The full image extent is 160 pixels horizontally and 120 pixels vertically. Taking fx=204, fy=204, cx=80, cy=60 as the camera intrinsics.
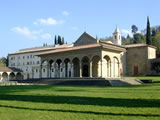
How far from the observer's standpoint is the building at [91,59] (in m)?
35.3

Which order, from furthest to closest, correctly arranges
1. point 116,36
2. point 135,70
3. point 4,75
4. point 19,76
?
point 19,76 < point 4,75 < point 116,36 < point 135,70

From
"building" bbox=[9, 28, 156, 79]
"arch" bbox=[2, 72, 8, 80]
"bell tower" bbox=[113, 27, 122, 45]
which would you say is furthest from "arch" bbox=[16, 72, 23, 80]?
"bell tower" bbox=[113, 27, 122, 45]

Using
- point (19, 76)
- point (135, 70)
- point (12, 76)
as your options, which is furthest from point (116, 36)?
point (12, 76)

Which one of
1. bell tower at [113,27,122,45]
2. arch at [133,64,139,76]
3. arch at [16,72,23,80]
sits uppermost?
bell tower at [113,27,122,45]

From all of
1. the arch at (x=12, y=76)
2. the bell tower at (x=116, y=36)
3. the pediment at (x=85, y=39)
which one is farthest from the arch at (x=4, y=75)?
the bell tower at (x=116, y=36)

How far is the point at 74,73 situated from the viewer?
1698 inches

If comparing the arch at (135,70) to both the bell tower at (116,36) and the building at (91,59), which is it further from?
the bell tower at (116,36)

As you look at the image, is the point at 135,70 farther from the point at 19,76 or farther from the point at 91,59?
the point at 19,76

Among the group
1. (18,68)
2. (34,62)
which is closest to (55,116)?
(34,62)

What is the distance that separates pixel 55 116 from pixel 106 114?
5.92 ft

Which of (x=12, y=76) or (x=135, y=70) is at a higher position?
(x=135, y=70)

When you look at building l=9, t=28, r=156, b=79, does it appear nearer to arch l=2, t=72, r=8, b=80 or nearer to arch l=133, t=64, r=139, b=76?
arch l=133, t=64, r=139, b=76

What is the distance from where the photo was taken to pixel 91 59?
34.3m

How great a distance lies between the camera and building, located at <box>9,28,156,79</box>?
116ft
